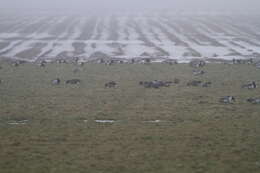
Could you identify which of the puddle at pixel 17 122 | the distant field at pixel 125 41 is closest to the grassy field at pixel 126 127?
the puddle at pixel 17 122

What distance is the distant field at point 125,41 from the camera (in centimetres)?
5059

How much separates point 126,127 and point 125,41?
41912mm

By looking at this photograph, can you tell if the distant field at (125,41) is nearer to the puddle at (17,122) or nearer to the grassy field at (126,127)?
the grassy field at (126,127)

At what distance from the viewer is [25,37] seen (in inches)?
2621

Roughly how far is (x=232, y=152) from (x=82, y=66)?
78.8 ft

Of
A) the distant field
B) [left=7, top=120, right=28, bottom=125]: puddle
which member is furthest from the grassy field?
the distant field

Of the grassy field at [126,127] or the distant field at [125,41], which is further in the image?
the distant field at [125,41]

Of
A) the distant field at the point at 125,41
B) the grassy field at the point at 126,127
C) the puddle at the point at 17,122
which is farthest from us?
the distant field at the point at 125,41

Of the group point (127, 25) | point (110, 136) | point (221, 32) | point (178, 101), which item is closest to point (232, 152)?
point (110, 136)

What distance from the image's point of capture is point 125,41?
62625 mm

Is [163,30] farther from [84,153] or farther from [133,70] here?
[84,153]

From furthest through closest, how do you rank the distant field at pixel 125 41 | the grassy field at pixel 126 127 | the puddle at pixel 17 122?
the distant field at pixel 125 41
the puddle at pixel 17 122
the grassy field at pixel 126 127

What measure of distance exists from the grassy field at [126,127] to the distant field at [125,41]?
1565 centimetres

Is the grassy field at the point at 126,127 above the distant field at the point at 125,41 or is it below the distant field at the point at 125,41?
below
